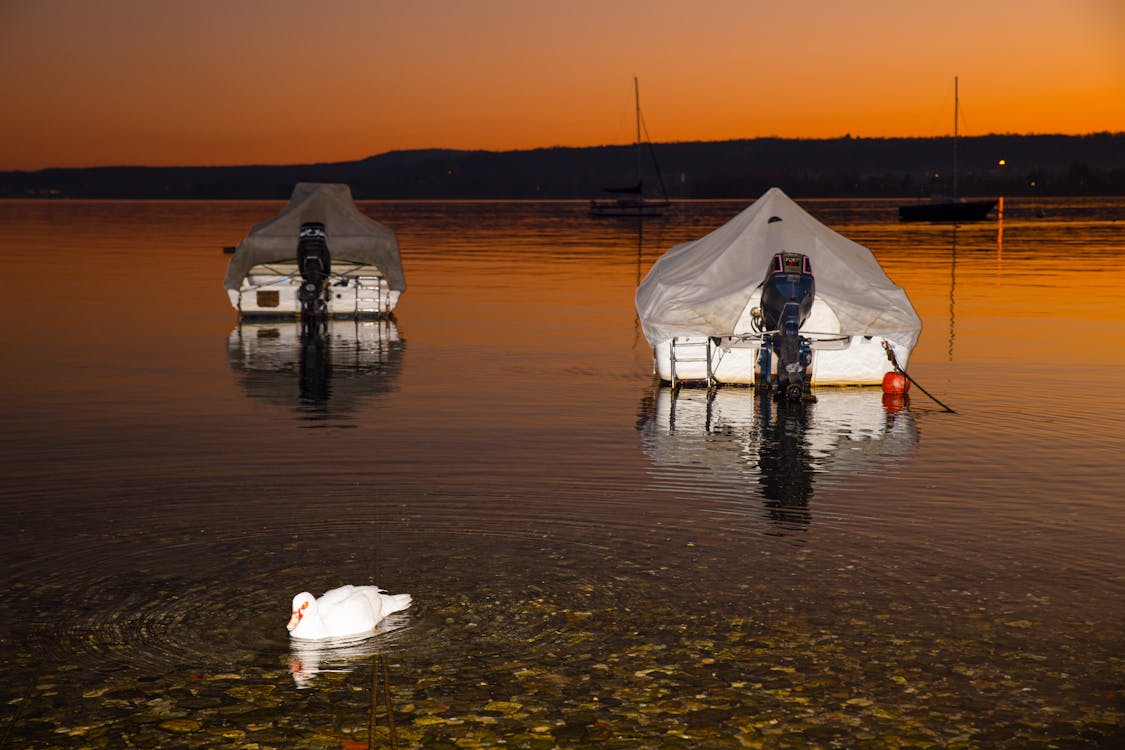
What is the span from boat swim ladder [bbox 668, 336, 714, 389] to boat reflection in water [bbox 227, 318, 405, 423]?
5308mm

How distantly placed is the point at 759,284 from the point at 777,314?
1089 mm

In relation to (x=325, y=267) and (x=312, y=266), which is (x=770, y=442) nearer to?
(x=312, y=266)

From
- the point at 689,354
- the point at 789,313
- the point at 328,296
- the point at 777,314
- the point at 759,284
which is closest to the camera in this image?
the point at 789,313

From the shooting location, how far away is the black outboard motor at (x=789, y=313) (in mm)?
23344

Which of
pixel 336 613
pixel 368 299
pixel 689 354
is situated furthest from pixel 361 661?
pixel 368 299

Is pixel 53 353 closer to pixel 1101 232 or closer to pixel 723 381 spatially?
pixel 723 381

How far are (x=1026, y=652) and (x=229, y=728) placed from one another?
6.26 m

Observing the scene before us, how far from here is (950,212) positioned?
13588 centimetres

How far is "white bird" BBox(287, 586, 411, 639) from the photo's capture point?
10859 millimetres

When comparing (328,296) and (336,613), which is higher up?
(328,296)

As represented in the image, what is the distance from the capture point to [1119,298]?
148 feet

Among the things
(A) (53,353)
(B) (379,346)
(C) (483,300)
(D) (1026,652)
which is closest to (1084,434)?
(D) (1026,652)

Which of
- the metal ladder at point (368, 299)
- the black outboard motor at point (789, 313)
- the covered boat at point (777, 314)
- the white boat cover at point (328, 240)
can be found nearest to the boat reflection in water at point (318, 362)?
the metal ladder at point (368, 299)

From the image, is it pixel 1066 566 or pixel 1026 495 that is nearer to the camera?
pixel 1066 566
